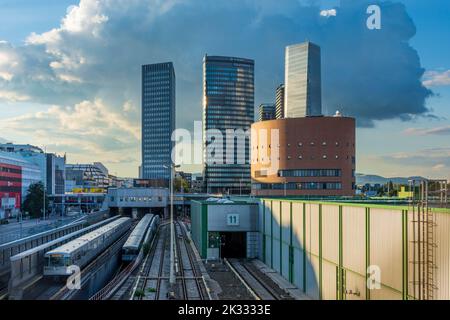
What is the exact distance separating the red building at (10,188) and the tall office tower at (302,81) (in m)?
110

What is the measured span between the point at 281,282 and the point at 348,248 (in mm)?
9274

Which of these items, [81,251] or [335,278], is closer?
[335,278]

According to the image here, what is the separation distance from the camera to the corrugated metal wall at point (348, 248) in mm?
13445

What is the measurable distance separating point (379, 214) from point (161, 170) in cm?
18725

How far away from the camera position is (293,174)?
235 feet

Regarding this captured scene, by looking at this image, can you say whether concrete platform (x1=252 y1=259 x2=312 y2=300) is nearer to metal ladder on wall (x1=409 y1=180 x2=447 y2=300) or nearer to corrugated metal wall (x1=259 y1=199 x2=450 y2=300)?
corrugated metal wall (x1=259 y1=199 x2=450 y2=300)

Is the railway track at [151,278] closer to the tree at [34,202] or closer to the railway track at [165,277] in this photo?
the railway track at [165,277]

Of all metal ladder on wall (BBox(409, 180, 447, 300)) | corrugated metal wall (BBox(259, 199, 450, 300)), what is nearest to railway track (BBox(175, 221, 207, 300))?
corrugated metal wall (BBox(259, 199, 450, 300))

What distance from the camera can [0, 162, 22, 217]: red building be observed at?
76.6 m

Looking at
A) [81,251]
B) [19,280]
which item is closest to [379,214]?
[19,280]

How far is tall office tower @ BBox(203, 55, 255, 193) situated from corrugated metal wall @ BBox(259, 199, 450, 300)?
13074 centimetres

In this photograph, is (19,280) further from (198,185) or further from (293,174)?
(198,185)

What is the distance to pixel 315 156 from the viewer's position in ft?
230

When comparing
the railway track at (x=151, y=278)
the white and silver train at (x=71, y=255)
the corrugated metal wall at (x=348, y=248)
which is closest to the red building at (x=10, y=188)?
the railway track at (x=151, y=278)
